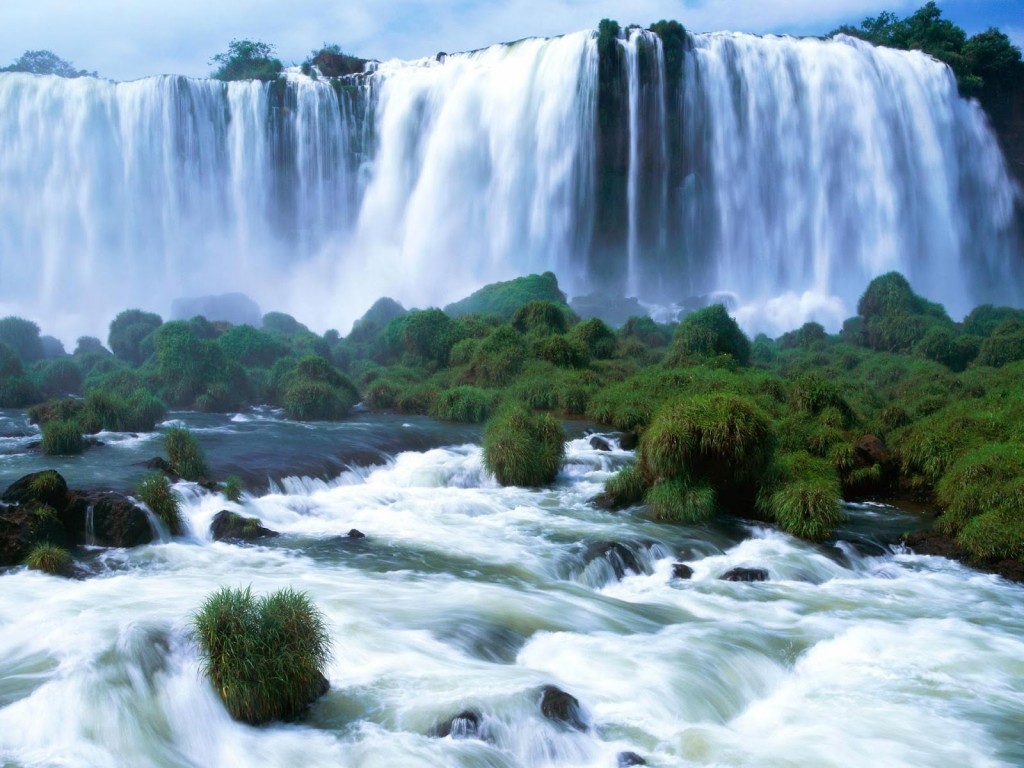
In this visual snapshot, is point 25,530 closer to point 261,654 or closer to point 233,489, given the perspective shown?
point 233,489

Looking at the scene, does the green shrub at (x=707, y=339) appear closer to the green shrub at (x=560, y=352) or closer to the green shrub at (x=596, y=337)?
the green shrub at (x=596, y=337)

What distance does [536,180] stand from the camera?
132 ft

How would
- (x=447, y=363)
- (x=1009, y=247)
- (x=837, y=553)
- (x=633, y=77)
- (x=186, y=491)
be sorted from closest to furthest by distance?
1. (x=837, y=553)
2. (x=186, y=491)
3. (x=447, y=363)
4. (x=633, y=77)
5. (x=1009, y=247)

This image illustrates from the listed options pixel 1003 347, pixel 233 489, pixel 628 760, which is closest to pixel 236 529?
pixel 233 489

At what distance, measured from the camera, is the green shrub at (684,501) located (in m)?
12.6

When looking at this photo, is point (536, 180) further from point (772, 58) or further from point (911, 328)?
point (911, 328)

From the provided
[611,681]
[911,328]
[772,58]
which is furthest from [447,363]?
[772,58]

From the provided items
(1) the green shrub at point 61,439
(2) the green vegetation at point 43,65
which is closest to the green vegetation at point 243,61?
(2) the green vegetation at point 43,65

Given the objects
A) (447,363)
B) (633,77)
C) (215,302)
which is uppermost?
(633,77)

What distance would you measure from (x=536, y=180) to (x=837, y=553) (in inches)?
1223

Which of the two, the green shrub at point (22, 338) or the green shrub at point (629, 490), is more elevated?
the green shrub at point (22, 338)

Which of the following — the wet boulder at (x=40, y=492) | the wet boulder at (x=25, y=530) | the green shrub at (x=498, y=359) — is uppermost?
the green shrub at (x=498, y=359)

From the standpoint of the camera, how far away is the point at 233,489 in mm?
12625

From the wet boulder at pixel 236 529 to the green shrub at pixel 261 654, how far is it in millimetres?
4615
